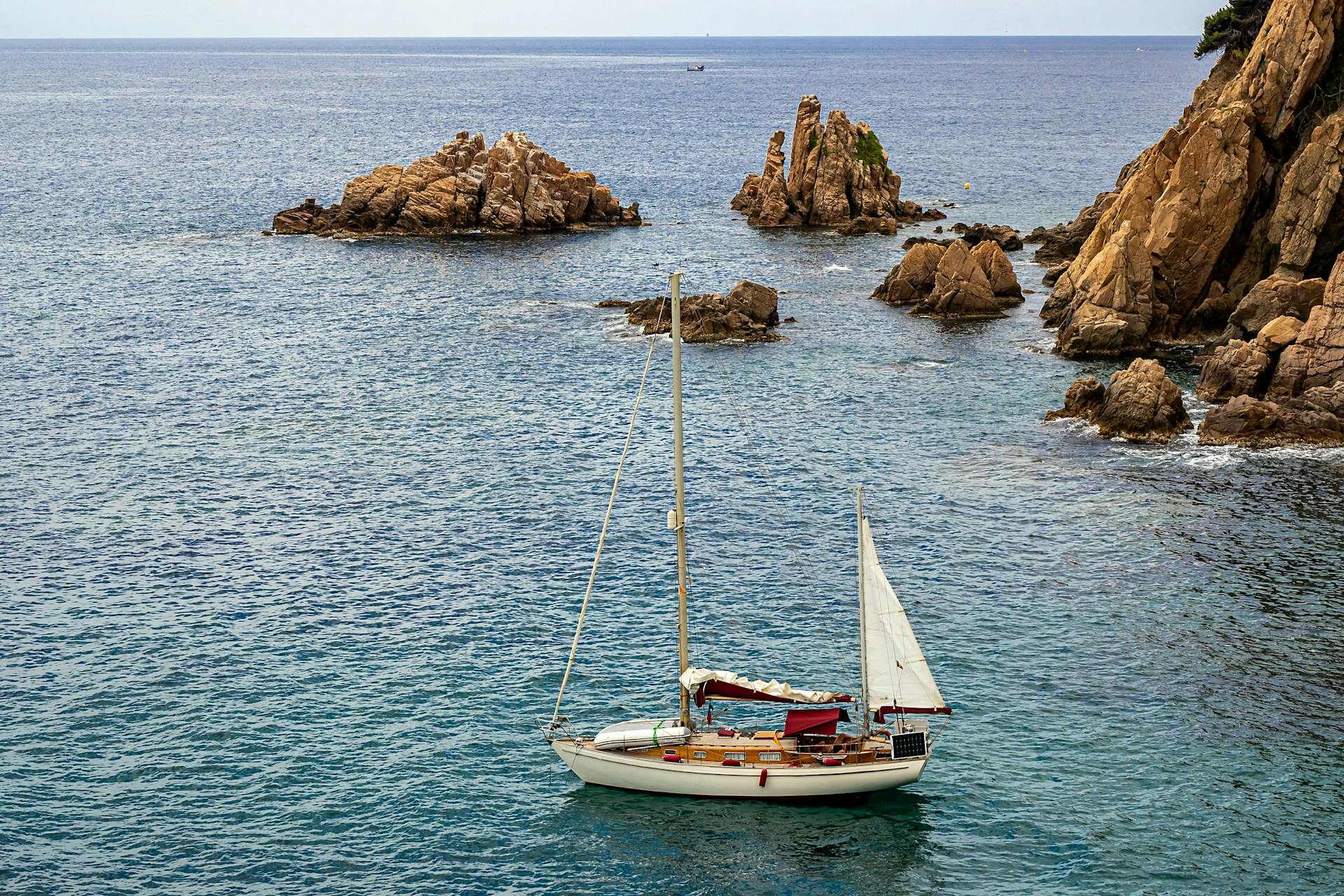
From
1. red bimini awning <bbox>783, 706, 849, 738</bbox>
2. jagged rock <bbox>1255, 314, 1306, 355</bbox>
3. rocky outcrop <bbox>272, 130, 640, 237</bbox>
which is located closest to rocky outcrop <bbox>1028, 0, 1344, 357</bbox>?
jagged rock <bbox>1255, 314, 1306, 355</bbox>

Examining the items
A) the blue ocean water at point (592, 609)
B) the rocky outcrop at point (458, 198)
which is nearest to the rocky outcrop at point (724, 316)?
the blue ocean water at point (592, 609)

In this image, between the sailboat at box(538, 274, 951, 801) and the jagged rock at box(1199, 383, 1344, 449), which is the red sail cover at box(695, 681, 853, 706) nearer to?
the sailboat at box(538, 274, 951, 801)

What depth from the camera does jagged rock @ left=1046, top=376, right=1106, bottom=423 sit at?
294 feet

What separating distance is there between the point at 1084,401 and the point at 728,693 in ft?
161

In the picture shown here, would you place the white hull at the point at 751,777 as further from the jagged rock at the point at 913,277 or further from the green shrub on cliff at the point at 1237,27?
the green shrub on cliff at the point at 1237,27

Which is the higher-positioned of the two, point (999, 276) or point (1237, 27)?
point (1237, 27)

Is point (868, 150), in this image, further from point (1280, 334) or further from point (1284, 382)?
point (1284, 382)

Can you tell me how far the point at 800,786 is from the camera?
4800 centimetres

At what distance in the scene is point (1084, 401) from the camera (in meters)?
89.9

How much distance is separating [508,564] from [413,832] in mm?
23573

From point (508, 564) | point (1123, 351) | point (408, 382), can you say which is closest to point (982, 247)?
point (1123, 351)

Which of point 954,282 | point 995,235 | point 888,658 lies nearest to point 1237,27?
point 995,235

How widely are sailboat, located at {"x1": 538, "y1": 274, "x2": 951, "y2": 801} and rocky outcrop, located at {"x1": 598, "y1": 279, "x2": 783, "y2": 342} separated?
6277 centimetres

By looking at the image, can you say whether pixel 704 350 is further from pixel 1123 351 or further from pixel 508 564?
pixel 508 564
